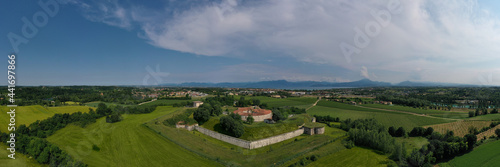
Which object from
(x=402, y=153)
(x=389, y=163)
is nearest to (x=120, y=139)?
(x=389, y=163)

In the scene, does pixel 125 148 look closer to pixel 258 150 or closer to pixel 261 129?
pixel 258 150

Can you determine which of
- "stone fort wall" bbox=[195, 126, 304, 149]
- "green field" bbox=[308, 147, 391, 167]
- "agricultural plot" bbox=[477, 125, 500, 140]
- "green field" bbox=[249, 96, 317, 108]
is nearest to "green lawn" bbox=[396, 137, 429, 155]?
"agricultural plot" bbox=[477, 125, 500, 140]

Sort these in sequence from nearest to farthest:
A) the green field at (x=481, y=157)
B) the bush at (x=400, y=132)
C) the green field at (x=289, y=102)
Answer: the green field at (x=481, y=157) < the bush at (x=400, y=132) < the green field at (x=289, y=102)

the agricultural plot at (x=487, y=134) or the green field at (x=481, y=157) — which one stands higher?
the agricultural plot at (x=487, y=134)

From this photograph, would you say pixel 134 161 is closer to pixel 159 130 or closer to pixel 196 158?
pixel 196 158

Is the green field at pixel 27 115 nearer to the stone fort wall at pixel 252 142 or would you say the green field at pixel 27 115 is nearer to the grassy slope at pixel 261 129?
the stone fort wall at pixel 252 142

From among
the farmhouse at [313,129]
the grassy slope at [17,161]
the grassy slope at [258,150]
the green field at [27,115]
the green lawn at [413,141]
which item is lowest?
the green lawn at [413,141]

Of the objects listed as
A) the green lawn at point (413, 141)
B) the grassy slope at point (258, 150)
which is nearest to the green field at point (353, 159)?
the grassy slope at point (258, 150)

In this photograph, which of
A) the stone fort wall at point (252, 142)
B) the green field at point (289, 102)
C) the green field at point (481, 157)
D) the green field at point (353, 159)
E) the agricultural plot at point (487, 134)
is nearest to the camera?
the green field at point (481, 157)
